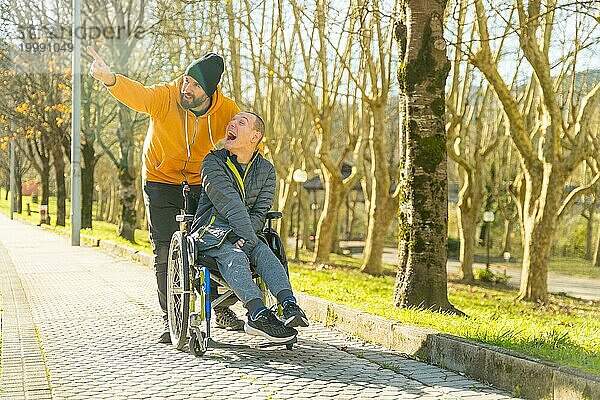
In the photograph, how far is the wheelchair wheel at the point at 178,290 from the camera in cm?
636

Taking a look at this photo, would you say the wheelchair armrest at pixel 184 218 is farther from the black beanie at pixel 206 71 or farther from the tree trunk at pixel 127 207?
the tree trunk at pixel 127 207

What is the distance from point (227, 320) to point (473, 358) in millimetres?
2564

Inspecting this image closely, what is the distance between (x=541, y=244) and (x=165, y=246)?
15.8 m

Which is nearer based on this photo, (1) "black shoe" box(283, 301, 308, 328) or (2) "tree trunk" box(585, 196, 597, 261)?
(1) "black shoe" box(283, 301, 308, 328)

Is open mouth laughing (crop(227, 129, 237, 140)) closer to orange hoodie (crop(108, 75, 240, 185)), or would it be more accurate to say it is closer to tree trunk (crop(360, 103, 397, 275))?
orange hoodie (crop(108, 75, 240, 185))

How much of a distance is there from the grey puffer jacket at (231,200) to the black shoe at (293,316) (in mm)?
582

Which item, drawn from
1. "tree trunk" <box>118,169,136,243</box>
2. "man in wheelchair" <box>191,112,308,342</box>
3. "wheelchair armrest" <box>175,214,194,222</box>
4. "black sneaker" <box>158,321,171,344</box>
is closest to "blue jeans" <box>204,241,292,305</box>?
"man in wheelchair" <box>191,112,308,342</box>

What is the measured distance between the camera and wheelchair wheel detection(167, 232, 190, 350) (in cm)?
636

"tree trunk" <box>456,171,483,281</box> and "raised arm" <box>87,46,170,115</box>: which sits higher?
"raised arm" <box>87,46,170,115</box>

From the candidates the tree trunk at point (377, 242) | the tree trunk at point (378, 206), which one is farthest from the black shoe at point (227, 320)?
the tree trunk at point (377, 242)

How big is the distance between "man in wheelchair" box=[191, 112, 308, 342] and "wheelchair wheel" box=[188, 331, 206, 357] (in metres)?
0.44

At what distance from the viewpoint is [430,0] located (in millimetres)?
9180

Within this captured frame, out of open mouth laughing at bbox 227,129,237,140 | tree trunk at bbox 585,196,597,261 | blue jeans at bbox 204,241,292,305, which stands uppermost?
open mouth laughing at bbox 227,129,237,140

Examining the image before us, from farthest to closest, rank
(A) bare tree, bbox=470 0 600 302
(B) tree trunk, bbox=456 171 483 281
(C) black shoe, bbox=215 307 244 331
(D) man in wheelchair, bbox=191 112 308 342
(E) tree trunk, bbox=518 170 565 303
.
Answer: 1. (B) tree trunk, bbox=456 171 483 281
2. (E) tree trunk, bbox=518 170 565 303
3. (A) bare tree, bbox=470 0 600 302
4. (C) black shoe, bbox=215 307 244 331
5. (D) man in wheelchair, bbox=191 112 308 342
